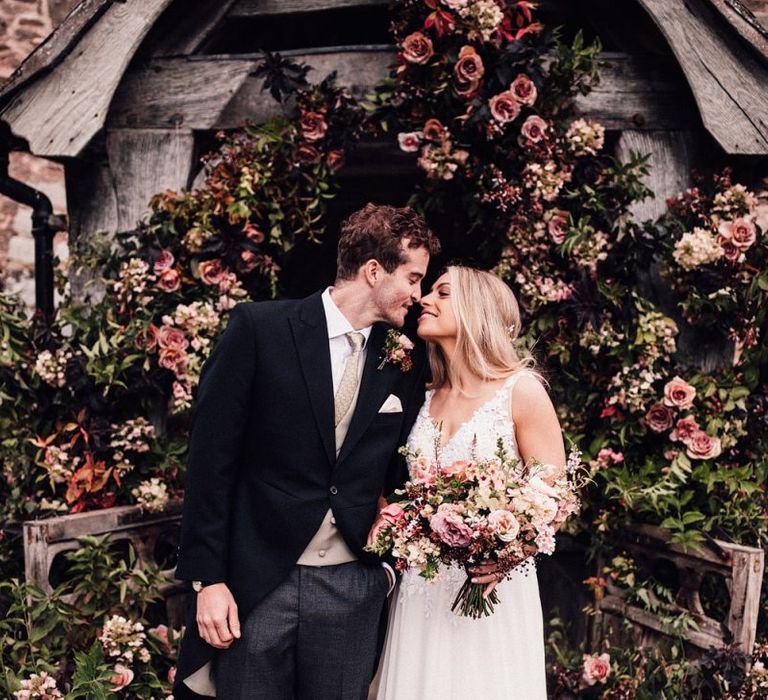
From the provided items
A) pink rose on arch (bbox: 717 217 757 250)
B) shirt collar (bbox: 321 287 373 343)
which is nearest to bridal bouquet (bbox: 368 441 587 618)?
shirt collar (bbox: 321 287 373 343)

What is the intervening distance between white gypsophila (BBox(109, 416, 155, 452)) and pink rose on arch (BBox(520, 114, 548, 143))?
2.26 meters

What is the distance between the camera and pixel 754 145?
3736 millimetres

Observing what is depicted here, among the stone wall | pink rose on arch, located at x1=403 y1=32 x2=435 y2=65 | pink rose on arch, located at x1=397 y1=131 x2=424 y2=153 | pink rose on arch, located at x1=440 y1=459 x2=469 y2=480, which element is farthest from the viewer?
the stone wall

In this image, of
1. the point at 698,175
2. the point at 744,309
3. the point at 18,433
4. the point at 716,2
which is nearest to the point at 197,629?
the point at 18,433

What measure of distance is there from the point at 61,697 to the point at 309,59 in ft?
10.4

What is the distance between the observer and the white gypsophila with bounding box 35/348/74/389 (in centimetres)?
374

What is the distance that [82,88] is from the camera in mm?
3934

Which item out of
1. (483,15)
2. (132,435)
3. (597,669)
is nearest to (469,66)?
(483,15)

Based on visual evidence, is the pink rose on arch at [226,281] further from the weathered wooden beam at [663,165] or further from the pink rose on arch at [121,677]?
the weathered wooden beam at [663,165]

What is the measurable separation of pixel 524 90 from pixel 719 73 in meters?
0.93

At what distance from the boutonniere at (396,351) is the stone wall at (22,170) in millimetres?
5842

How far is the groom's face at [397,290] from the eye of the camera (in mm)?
2936

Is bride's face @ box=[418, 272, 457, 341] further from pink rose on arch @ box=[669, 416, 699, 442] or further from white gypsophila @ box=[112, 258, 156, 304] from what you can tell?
white gypsophila @ box=[112, 258, 156, 304]

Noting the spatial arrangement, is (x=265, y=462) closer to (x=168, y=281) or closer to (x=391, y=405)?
(x=391, y=405)
